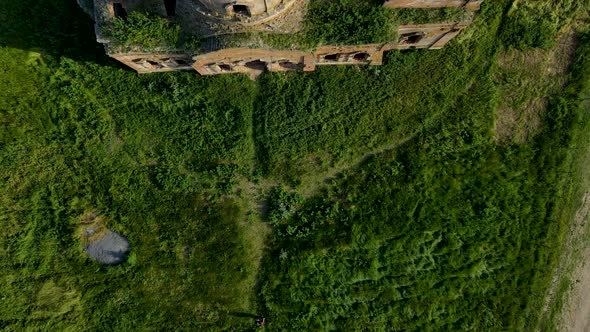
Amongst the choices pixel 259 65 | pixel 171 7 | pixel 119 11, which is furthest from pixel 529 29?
pixel 119 11

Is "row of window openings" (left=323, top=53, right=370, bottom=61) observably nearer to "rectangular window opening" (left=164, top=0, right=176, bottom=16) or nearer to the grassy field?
the grassy field

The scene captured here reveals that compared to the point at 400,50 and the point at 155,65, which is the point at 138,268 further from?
the point at 400,50

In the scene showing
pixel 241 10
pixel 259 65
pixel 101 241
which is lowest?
pixel 101 241

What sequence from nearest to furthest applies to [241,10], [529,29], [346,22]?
[241,10]
[346,22]
[529,29]

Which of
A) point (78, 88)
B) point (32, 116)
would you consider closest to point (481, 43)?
point (78, 88)

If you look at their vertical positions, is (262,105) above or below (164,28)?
below

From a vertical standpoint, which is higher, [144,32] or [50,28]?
[50,28]

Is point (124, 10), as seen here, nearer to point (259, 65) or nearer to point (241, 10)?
point (241, 10)

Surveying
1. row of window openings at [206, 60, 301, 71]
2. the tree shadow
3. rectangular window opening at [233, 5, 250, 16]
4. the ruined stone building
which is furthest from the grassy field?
rectangular window opening at [233, 5, 250, 16]
